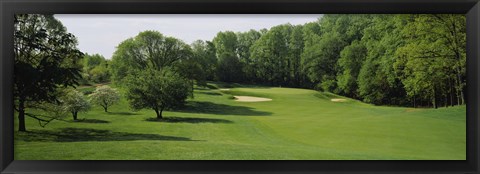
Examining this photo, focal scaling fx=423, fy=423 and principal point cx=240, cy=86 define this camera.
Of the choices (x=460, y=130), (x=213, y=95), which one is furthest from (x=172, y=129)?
(x=460, y=130)

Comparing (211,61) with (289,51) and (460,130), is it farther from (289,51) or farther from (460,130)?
(460,130)

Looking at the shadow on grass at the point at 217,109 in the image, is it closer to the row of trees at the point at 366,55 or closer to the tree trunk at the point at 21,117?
the row of trees at the point at 366,55

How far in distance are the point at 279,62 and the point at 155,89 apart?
1795 millimetres

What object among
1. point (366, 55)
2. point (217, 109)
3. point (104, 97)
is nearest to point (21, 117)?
point (104, 97)

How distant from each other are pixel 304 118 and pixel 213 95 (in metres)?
1.32

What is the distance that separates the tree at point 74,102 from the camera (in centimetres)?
569

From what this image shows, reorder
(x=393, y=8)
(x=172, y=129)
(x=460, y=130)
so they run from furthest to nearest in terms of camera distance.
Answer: (x=172, y=129)
(x=460, y=130)
(x=393, y=8)

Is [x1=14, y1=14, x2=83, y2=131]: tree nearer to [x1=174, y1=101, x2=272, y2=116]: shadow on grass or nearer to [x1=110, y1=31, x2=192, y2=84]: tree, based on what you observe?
[x1=110, y1=31, x2=192, y2=84]: tree

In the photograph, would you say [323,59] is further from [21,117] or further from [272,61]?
[21,117]

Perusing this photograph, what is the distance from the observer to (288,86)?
602 centimetres

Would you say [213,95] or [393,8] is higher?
[393,8]

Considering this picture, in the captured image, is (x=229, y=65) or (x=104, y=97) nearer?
(x=104, y=97)

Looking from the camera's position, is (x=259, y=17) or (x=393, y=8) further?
(x=259, y=17)

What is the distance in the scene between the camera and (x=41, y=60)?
5.58 m
